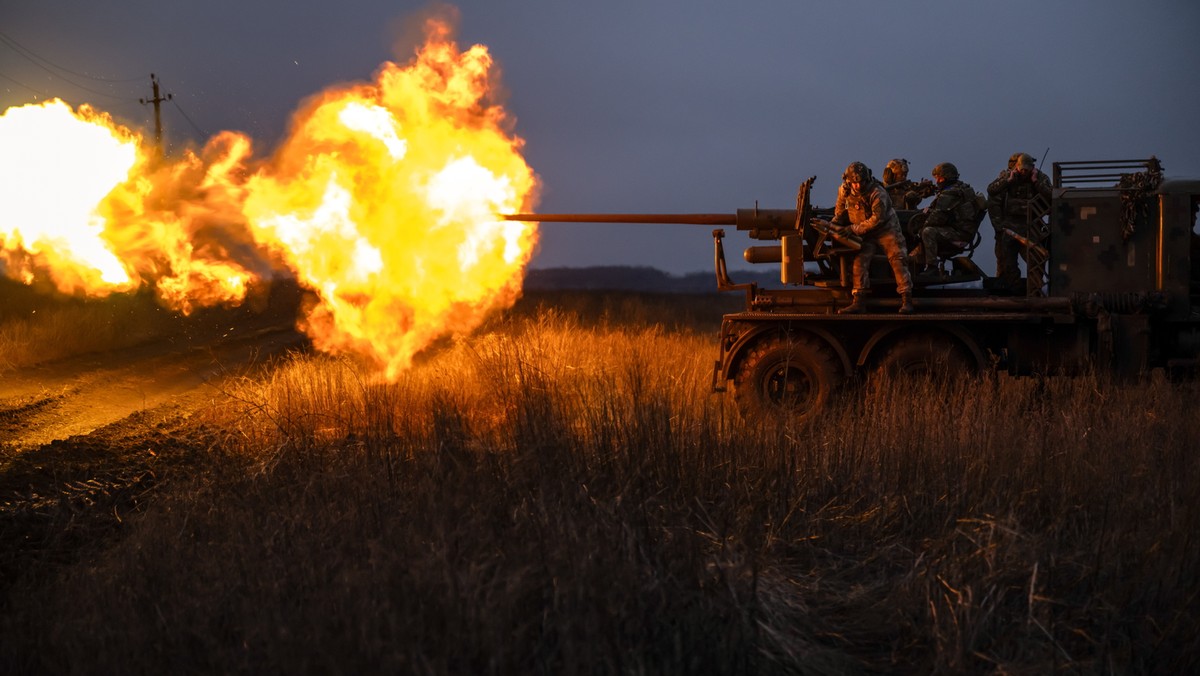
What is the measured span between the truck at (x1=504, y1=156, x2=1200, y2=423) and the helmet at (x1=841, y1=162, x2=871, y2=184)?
1.82 ft

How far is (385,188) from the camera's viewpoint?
522 inches

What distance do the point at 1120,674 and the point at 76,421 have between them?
11.8 meters

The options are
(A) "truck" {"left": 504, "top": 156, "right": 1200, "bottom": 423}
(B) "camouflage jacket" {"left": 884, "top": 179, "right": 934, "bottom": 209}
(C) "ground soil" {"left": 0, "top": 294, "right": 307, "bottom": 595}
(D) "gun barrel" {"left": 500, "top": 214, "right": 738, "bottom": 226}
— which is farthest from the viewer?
Result: (D) "gun barrel" {"left": 500, "top": 214, "right": 738, "bottom": 226}

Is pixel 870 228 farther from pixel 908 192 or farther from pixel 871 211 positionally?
pixel 908 192

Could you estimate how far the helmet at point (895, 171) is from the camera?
13.0m

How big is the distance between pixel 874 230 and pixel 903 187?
162 centimetres

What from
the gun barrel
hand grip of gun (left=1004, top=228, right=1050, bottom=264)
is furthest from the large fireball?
hand grip of gun (left=1004, top=228, right=1050, bottom=264)

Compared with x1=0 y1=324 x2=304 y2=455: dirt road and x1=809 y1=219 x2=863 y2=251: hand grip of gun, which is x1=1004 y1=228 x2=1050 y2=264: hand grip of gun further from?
x1=0 y1=324 x2=304 y2=455: dirt road

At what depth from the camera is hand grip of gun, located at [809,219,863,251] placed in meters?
11.8

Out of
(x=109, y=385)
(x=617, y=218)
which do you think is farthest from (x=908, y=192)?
(x=109, y=385)

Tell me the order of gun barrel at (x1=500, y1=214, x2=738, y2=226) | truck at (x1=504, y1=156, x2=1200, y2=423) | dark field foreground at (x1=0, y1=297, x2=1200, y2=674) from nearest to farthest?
dark field foreground at (x1=0, y1=297, x2=1200, y2=674) < truck at (x1=504, y1=156, x2=1200, y2=423) < gun barrel at (x1=500, y1=214, x2=738, y2=226)

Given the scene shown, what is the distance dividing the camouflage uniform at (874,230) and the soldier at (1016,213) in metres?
1.34

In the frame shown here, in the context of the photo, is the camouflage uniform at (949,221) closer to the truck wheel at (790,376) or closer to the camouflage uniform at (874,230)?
the camouflage uniform at (874,230)

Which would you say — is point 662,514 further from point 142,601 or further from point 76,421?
point 76,421
